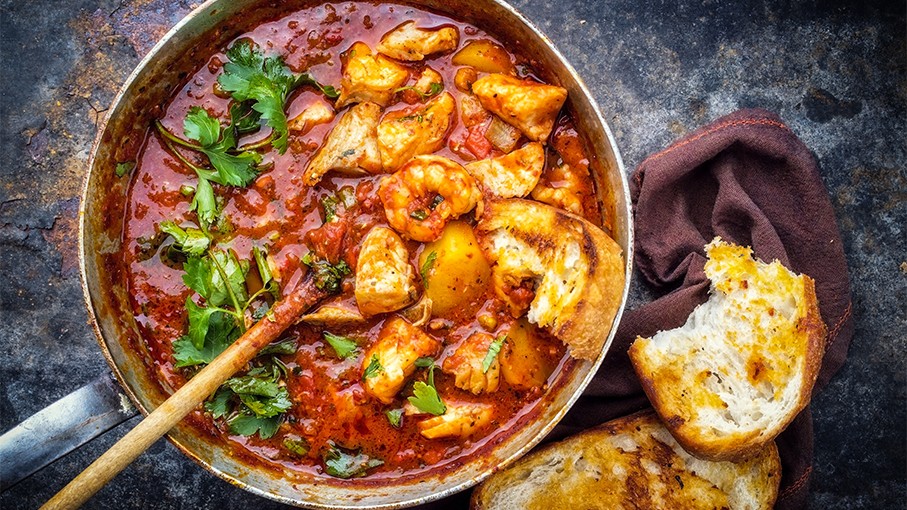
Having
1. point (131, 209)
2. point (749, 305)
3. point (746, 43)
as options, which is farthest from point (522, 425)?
point (746, 43)

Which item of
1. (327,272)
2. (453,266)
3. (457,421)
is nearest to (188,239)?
(327,272)

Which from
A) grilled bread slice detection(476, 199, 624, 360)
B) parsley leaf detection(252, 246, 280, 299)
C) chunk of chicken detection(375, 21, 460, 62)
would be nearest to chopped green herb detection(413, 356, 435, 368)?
grilled bread slice detection(476, 199, 624, 360)

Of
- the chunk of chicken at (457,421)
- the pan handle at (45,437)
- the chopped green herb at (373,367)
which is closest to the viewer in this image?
the pan handle at (45,437)

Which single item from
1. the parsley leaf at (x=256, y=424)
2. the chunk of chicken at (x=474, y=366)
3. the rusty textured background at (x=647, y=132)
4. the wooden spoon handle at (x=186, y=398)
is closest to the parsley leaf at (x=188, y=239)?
the wooden spoon handle at (x=186, y=398)

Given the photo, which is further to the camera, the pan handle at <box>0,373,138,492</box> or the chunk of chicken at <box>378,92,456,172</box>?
the chunk of chicken at <box>378,92,456,172</box>

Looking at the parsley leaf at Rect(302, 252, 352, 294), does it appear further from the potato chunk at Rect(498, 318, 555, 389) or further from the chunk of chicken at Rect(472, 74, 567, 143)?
the chunk of chicken at Rect(472, 74, 567, 143)

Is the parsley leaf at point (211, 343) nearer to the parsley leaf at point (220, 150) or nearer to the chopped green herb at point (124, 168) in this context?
the parsley leaf at point (220, 150)
